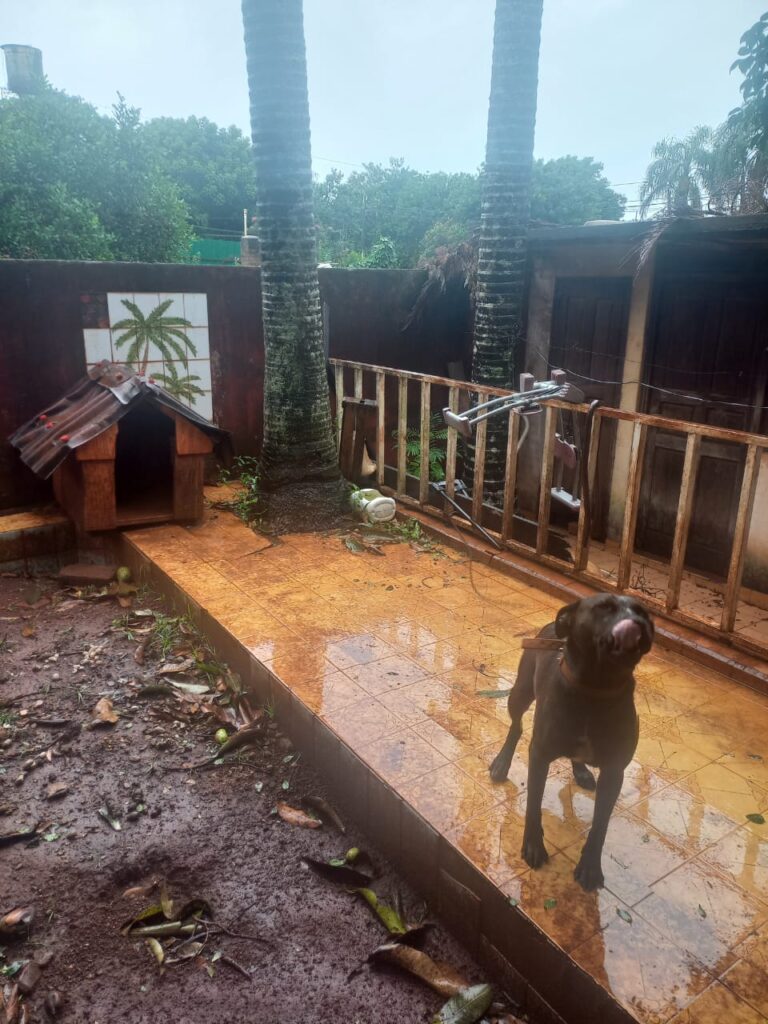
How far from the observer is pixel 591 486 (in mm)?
5309

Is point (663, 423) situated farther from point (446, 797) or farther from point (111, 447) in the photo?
point (111, 447)

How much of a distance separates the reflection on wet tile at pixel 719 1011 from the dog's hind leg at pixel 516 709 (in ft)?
3.94

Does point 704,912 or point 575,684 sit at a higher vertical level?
point 575,684

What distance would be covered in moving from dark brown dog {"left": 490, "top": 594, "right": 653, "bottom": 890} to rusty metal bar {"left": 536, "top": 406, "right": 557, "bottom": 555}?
2673 mm

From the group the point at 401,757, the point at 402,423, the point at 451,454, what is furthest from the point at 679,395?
the point at 401,757

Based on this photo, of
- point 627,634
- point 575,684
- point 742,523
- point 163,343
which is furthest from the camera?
point 163,343

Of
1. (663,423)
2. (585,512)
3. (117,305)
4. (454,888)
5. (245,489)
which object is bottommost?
(454,888)

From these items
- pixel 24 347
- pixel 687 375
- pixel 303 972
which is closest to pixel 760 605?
pixel 687 375

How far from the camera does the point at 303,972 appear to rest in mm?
2980

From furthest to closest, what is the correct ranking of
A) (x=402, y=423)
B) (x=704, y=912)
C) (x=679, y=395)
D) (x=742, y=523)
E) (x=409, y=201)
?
(x=409, y=201) < (x=679, y=395) < (x=402, y=423) < (x=742, y=523) < (x=704, y=912)

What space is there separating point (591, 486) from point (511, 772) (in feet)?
7.90

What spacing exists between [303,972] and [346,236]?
39684 mm

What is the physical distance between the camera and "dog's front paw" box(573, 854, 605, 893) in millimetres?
2865

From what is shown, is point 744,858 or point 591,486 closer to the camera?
point 744,858
